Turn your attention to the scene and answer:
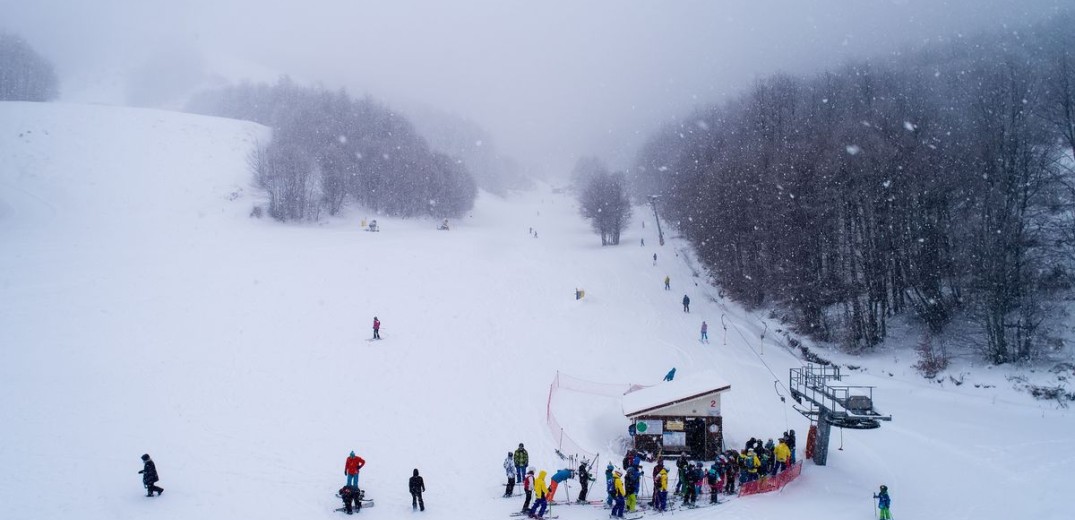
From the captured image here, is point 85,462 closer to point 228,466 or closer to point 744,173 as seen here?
point 228,466

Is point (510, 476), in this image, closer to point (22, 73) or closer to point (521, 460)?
point (521, 460)

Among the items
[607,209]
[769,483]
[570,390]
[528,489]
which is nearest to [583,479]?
[528,489]

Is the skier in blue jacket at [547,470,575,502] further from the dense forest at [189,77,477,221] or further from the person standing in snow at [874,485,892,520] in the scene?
the dense forest at [189,77,477,221]

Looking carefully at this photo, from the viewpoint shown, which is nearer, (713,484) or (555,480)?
(555,480)

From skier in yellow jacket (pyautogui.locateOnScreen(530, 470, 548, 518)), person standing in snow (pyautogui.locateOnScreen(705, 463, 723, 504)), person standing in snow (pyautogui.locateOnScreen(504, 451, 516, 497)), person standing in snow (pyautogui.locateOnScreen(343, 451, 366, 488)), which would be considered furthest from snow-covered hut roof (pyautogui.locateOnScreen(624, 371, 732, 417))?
person standing in snow (pyautogui.locateOnScreen(343, 451, 366, 488))

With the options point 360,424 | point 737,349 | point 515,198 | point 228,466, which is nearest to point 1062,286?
point 737,349
